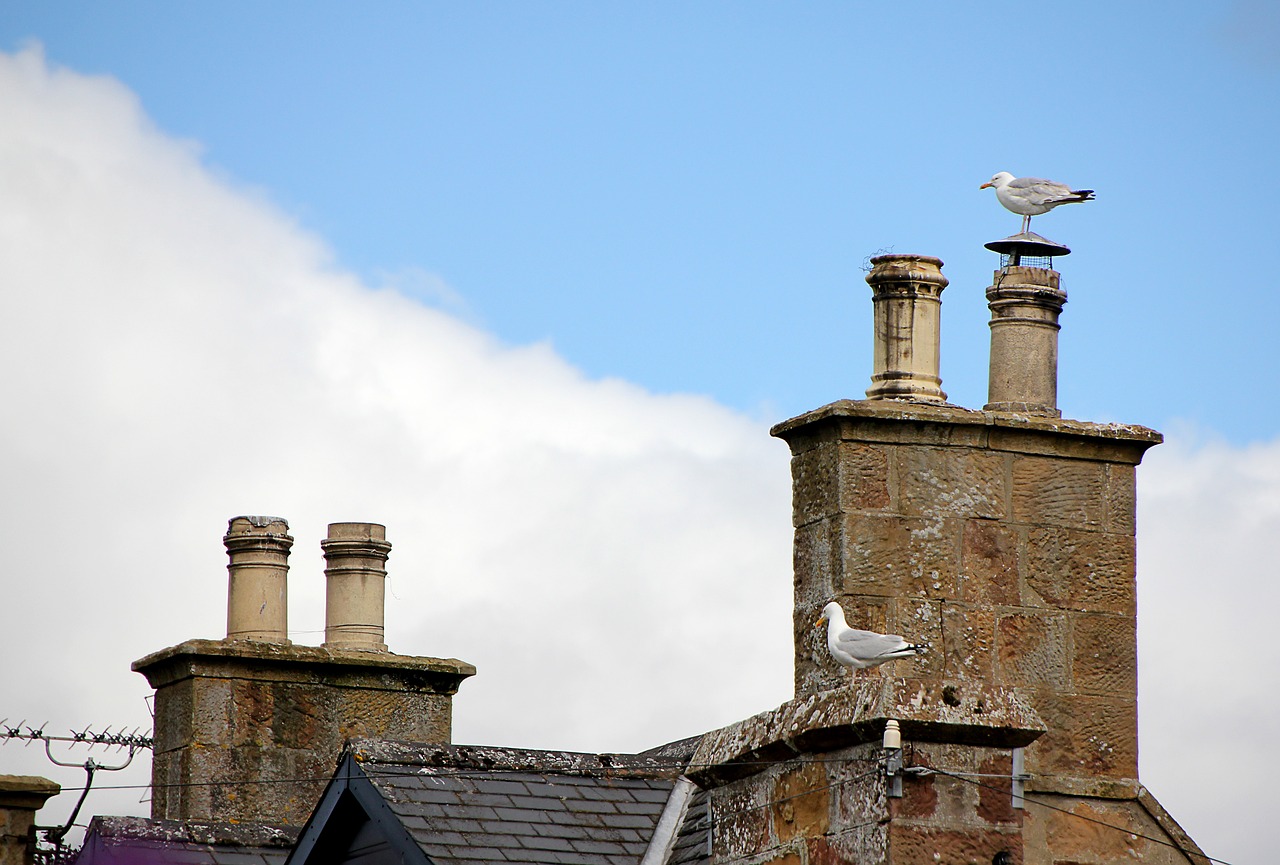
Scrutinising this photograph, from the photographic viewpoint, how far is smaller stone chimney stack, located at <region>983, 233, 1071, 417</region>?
327 inches

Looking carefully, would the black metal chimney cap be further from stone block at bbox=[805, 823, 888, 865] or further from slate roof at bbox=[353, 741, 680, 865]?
stone block at bbox=[805, 823, 888, 865]

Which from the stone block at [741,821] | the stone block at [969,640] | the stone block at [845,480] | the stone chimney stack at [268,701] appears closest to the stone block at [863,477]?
the stone block at [845,480]

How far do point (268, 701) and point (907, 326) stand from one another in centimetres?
399

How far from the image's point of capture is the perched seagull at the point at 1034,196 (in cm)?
889

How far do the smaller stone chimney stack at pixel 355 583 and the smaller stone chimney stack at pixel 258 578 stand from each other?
0.85 feet

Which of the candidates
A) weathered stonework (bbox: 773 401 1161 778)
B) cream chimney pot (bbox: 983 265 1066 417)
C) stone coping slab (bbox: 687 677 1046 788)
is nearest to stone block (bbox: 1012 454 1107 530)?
weathered stonework (bbox: 773 401 1161 778)

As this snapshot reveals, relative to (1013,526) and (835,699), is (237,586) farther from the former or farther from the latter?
(835,699)

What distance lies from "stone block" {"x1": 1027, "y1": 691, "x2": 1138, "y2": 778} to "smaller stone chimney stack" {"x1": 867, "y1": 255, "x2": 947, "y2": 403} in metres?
1.27

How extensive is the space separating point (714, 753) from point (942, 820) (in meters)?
0.85

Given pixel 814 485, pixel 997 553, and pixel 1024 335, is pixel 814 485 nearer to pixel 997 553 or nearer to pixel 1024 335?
pixel 997 553

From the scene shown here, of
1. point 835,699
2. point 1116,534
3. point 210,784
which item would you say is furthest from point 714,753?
point 210,784

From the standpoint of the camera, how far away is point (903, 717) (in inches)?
173

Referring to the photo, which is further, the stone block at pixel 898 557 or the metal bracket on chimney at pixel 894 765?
the stone block at pixel 898 557

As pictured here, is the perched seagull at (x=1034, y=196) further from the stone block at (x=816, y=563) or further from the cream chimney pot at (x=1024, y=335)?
the stone block at (x=816, y=563)
